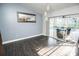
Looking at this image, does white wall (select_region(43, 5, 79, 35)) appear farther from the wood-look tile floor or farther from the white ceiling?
the wood-look tile floor

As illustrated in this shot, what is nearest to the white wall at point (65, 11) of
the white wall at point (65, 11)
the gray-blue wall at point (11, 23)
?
the white wall at point (65, 11)

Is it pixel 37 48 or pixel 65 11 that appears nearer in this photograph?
pixel 65 11

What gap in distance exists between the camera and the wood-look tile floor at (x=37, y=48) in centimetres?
163

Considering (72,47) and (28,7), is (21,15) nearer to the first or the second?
(28,7)

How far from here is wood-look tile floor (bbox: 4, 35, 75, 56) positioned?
1.63 metres

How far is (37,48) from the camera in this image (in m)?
1.71

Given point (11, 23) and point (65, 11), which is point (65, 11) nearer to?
point (65, 11)

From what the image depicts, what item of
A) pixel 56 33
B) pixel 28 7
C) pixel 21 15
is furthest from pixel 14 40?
pixel 56 33

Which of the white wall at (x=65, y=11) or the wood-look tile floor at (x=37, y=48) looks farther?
the wood-look tile floor at (x=37, y=48)

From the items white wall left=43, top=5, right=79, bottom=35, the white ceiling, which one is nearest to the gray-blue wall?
the white ceiling

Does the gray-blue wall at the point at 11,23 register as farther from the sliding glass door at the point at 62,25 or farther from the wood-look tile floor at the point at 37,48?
the sliding glass door at the point at 62,25

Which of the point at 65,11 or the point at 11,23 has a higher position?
the point at 65,11

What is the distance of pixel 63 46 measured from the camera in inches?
66.2

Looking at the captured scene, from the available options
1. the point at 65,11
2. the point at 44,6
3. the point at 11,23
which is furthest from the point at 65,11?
the point at 11,23
